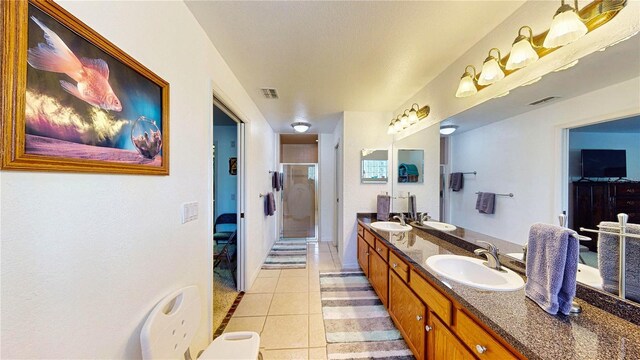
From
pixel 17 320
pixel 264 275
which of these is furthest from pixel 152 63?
pixel 264 275

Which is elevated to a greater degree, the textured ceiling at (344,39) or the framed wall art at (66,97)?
the textured ceiling at (344,39)

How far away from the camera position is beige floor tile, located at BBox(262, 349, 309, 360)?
1686 mm

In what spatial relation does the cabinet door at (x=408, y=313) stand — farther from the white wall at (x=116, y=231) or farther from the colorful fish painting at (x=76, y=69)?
the colorful fish painting at (x=76, y=69)

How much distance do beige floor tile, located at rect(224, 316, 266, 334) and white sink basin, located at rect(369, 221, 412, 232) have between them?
1481 millimetres

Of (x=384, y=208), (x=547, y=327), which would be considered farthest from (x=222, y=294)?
(x=547, y=327)

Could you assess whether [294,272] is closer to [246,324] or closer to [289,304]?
[289,304]

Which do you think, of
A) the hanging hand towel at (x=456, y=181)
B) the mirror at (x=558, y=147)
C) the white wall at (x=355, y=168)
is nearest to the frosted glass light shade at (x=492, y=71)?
the mirror at (x=558, y=147)

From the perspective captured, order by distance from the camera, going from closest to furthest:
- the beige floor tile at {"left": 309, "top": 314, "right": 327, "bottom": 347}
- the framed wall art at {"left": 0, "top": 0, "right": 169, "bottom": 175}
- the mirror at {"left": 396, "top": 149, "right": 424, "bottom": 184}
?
1. the framed wall art at {"left": 0, "top": 0, "right": 169, "bottom": 175}
2. the beige floor tile at {"left": 309, "top": 314, "right": 327, "bottom": 347}
3. the mirror at {"left": 396, "top": 149, "right": 424, "bottom": 184}

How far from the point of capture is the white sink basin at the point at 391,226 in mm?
2438

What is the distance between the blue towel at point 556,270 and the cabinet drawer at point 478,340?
0.89 feet

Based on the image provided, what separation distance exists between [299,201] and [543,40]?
4.44 meters

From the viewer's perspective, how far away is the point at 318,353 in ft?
5.64

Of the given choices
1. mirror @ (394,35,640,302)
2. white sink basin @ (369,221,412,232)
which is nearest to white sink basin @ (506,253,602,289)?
mirror @ (394,35,640,302)

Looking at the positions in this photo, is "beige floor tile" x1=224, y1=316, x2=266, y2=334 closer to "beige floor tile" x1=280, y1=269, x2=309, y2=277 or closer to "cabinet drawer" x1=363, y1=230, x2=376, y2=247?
"beige floor tile" x1=280, y1=269, x2=309, y2=277
